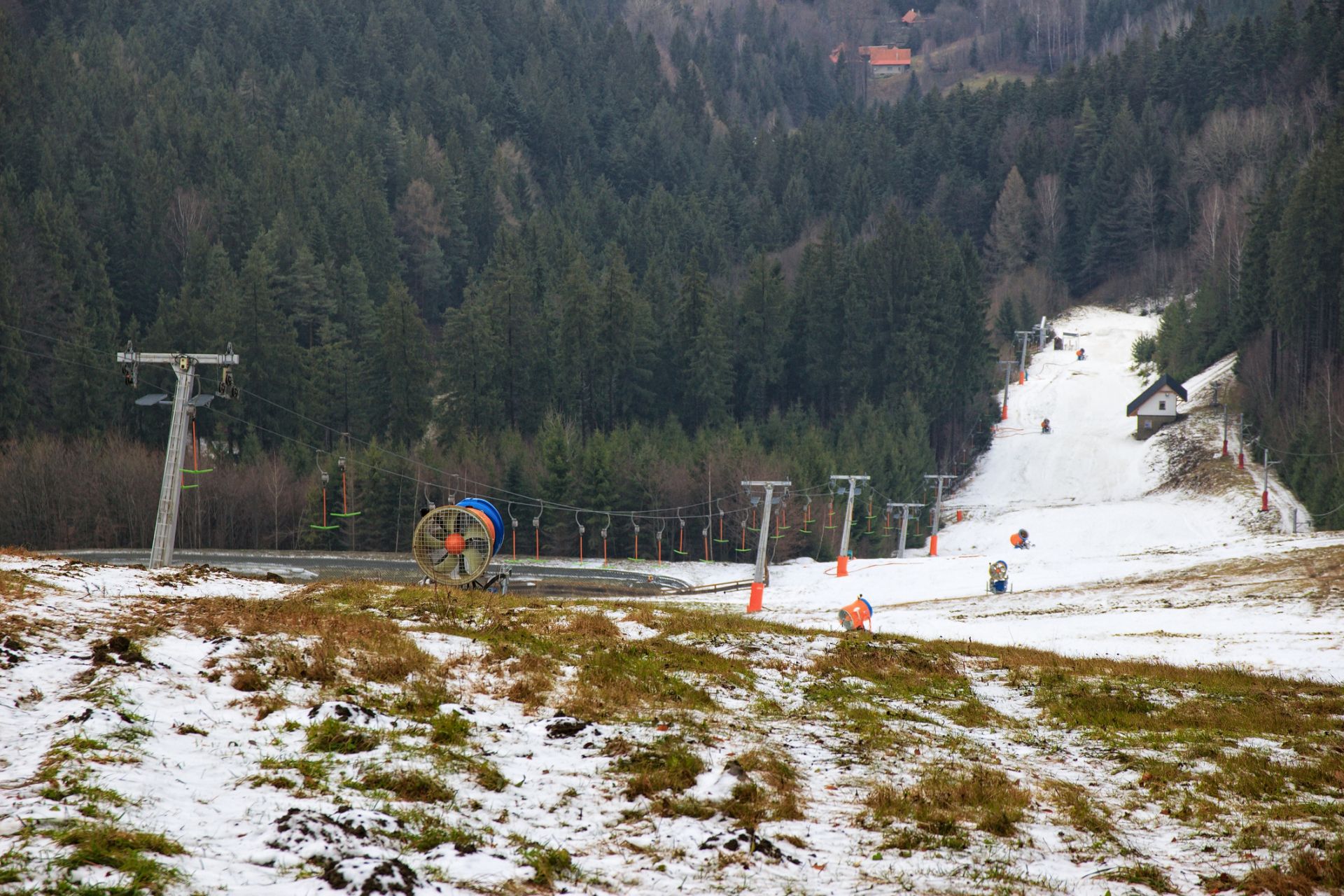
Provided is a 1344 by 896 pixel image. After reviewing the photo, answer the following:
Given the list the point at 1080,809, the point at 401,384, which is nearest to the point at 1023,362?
the point at 401,384

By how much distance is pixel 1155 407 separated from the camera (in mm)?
94188

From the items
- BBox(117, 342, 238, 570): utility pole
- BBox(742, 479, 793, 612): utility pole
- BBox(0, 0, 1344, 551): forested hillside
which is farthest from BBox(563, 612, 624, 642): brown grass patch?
BBox(0, 0, 1344, 551): forested hillside

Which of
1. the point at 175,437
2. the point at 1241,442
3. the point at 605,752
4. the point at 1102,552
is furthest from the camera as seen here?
the point at 1241,442

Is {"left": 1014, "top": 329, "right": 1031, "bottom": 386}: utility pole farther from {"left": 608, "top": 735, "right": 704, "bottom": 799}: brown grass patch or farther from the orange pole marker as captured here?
{"left": 608, "top": 735, "right": 704, "bottom": 799}: brown grass patch

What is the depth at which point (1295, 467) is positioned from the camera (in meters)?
72.5

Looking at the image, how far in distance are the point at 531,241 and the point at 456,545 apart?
97.6 meters

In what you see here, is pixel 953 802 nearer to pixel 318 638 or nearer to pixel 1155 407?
pixel 318 638

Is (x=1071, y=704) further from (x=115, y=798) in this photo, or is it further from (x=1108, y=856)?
(x=115, y=798)

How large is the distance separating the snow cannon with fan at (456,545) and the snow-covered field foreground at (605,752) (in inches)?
52.3

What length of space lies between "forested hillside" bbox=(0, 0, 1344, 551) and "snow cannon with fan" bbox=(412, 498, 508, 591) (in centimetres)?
4667

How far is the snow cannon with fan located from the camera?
25.4 meters

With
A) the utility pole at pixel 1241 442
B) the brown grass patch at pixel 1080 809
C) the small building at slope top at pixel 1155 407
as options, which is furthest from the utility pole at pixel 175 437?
the small building at slope top at pixel 1155 407

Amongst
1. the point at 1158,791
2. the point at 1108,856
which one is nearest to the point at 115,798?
the point at 1108,856

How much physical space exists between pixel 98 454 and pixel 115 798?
237 feet
